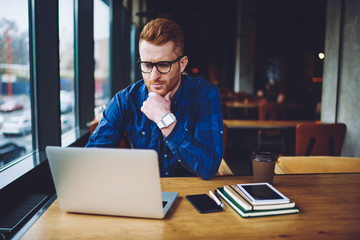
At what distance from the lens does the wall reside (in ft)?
11.3

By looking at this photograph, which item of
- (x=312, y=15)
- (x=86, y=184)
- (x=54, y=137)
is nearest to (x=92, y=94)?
(x=54, y=137)

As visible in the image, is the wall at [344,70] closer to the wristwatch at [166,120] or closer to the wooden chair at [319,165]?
the wooden chair at [319,165]

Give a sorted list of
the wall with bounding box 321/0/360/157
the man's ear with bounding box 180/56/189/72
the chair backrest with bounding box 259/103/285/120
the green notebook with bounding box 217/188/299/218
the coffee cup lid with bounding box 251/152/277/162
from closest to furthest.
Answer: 1. the green notebook with bounding box 217/188/299/218
2. the coffee cup lid with bounding box 251/152/277/162
3. the man's ear with bounding box 180/56/189/72
4. the wall with bounding box 321/0/360/157
5. the chair backrest with bounding box 259/103/285/120

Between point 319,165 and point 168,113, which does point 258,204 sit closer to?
point 168,113

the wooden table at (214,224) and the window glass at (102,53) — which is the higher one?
the window glass at (102,53)

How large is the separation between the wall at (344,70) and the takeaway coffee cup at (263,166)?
2.55 m

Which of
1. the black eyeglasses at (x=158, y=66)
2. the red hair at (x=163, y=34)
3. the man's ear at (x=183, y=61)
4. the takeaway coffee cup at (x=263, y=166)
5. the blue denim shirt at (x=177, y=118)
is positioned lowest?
the takeaway coffee cup at (x=263, y=166)

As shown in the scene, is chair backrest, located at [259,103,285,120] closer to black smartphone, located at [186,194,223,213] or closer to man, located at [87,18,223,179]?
man, located at [87,18,223,179]

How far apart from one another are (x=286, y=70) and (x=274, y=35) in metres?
2.03

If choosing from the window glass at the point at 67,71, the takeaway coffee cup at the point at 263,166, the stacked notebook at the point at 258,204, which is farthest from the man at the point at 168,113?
the window glass at the point at 67,71

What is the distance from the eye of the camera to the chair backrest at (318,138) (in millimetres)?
2615

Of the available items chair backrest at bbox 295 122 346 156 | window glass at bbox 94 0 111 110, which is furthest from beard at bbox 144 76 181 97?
window glass at bbox 94 0 111 110

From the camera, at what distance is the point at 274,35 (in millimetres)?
14500

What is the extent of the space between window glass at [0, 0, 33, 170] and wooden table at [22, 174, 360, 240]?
133 centimetres
